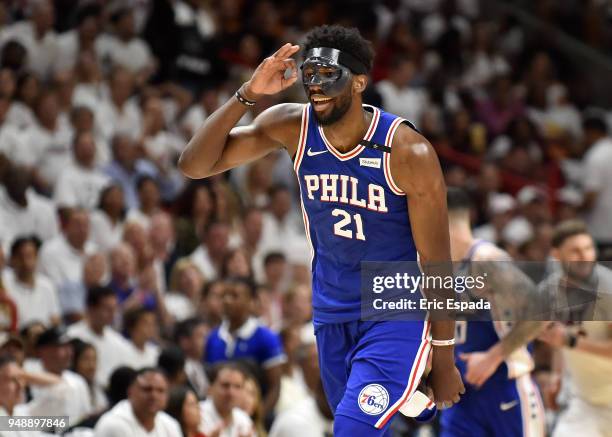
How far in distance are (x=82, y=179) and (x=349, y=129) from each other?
5837 mm

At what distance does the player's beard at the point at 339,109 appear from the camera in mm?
5461

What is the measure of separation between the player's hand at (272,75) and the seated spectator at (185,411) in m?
3.07

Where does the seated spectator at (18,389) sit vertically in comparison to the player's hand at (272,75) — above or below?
below

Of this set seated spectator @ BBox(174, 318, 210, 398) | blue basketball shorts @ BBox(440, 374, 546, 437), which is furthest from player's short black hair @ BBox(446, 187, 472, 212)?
seated spectator @ BBox(174, 318, 210, 398)

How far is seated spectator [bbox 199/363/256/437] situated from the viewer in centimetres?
827

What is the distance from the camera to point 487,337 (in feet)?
23.9

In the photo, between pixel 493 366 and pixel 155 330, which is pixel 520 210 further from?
pixel 493 366

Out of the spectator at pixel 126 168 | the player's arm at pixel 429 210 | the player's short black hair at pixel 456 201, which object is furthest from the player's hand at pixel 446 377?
the spectator at pixel 126 168

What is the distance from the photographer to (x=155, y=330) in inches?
378

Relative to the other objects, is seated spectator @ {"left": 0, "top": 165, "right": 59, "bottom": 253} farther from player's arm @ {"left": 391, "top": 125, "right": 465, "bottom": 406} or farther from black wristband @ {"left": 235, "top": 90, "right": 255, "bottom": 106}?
player's arm @ {"left": 391, "top": 125, "right": 465, "bottom": 406}

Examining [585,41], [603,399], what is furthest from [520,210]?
[603,399]

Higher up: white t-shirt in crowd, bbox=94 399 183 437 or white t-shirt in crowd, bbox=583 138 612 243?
white t-shirt in crowd, bbox=583 138 612 243

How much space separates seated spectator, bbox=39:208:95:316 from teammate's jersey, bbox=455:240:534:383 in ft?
12.9

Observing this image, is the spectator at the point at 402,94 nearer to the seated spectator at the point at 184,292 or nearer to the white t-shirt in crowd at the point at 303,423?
the seated spectator at the point at 184,292
